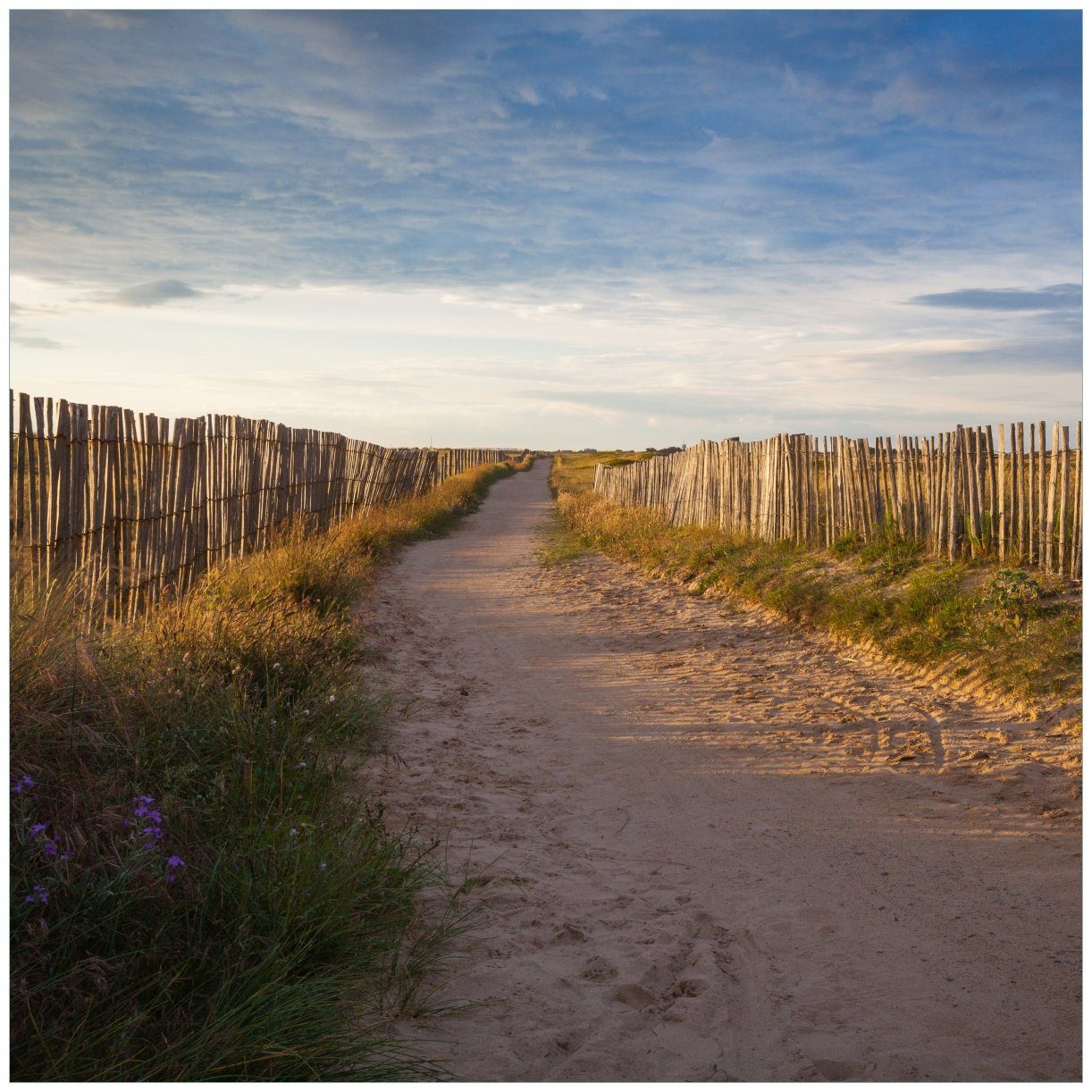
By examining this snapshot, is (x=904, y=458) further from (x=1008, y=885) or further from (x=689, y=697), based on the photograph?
(x=1008, y=885)

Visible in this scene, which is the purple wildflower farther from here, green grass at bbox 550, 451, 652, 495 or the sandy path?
green grass at bbox 550, 451, 652, 495

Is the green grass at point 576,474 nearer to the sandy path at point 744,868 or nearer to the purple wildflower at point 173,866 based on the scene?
the sandy path at point 744,868

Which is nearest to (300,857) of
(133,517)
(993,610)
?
(133,517)

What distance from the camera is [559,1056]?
2.76 metres

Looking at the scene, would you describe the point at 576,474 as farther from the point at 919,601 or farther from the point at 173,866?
the point at 173,866

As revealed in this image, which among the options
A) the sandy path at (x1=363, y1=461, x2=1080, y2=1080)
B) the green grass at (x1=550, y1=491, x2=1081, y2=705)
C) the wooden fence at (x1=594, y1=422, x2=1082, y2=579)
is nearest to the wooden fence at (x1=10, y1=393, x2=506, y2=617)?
the sandy path at (x1=363, y1=461, x2=1080, y2=1080)

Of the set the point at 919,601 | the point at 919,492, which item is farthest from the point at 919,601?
the point at 919,492

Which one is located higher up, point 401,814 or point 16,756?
point 16,756

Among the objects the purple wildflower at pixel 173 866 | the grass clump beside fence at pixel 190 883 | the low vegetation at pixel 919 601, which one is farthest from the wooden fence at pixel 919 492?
the purple wildflower at pixel 173 866

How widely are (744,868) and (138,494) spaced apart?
5.77 metres

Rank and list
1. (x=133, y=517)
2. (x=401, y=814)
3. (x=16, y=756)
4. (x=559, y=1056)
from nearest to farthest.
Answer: (x=559, y=1056), (x=16, y=756), (x=401, y=814), (x=133, y=517)

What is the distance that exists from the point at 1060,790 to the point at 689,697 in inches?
102

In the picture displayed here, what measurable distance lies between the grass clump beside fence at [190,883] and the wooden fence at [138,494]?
1.20 m

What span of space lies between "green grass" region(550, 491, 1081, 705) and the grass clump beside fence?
436 cm
